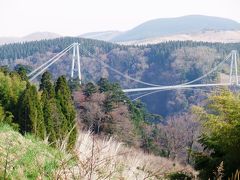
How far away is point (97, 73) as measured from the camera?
54969 mm

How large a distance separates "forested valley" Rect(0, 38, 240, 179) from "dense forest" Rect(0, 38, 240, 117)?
0.38 feet

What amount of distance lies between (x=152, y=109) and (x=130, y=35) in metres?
139

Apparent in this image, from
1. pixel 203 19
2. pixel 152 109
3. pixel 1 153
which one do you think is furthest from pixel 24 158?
pixel 203 19

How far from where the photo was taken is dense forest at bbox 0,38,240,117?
49594 mm

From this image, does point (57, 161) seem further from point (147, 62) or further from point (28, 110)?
point (147, 62)

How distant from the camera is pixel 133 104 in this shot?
25469mm

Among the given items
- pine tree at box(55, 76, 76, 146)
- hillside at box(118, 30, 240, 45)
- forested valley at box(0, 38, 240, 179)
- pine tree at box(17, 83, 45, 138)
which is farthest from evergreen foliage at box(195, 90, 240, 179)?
hillside at box(118, 30, 240, 45)

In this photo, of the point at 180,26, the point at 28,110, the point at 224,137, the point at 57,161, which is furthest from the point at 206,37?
the point at 57,161

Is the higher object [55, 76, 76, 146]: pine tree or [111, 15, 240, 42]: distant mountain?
[111, 15, 240, 42]: distant mountain

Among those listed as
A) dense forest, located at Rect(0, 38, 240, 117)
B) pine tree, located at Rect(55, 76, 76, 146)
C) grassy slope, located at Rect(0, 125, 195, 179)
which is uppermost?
grassy slope, located at Rect(0, 125, 195, 179)

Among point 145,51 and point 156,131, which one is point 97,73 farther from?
point 156,131

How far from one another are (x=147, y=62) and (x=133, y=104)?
35.4 metres

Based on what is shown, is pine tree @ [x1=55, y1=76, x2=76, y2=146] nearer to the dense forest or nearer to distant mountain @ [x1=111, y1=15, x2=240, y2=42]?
the dense forest

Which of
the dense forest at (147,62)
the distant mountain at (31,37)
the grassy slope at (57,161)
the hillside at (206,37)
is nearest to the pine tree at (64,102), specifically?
the grassy slope at (57,161)
